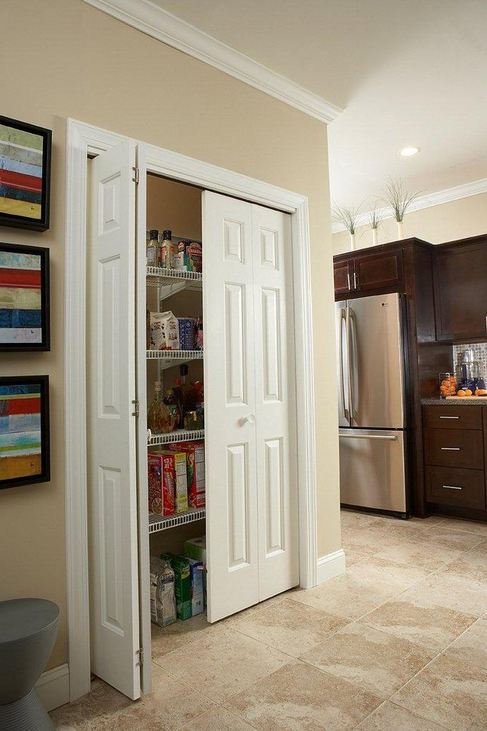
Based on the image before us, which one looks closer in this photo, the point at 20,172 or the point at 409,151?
the point at 20,172

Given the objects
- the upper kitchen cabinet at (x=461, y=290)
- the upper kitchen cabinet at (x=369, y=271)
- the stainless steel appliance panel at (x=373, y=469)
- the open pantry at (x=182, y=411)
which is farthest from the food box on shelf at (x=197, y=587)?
the upper kitchen cabinet at (x=461, y=290)

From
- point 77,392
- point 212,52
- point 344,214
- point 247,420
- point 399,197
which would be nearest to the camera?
point 77,392

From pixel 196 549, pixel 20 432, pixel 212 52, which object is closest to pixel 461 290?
pixel 212 52

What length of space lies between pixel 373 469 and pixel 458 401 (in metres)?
0.87

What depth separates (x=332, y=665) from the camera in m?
2.11

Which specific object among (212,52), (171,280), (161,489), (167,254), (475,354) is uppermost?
(212,52)

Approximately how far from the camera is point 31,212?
1.91m

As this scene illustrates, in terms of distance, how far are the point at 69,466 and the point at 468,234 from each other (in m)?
4.17

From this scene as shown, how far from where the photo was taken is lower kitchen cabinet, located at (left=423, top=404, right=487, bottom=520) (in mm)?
4070

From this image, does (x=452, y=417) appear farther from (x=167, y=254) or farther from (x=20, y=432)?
(x=20, y=432)

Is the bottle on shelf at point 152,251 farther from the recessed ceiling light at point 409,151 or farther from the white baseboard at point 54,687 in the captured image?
the recessed ceiling light at point 409,151

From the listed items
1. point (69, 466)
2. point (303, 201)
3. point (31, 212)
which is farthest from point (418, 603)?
point (31, 212)

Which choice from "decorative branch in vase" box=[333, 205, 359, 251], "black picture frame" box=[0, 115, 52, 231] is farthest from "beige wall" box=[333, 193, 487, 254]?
"black picture frame" box=[0, 115, 52, 231]

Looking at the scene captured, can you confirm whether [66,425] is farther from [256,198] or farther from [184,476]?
[256,198]
